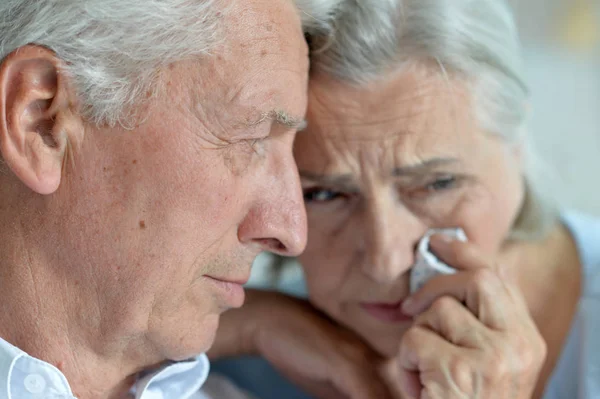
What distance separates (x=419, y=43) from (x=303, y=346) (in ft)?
2.71

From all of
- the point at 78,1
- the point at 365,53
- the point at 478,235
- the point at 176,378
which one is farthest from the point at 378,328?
the point at 78,1

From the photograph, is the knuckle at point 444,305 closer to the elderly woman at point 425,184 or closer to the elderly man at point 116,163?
the elderly woman at point 425,184

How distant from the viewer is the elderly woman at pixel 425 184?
64.2 inches

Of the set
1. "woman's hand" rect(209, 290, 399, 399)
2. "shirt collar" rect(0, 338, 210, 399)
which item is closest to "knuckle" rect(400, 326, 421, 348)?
"woman's hand" rect(209, 290, 399, 399)

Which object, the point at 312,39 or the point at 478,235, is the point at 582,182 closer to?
the point at 478,235

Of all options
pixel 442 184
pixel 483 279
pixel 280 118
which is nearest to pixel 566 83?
pixel 442 184

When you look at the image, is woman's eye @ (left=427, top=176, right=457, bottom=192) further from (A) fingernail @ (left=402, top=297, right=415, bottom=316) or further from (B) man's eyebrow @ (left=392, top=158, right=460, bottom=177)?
(A) fingernail @ (left=402, top=297, right=415, bottom=316)

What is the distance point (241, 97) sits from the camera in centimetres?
132

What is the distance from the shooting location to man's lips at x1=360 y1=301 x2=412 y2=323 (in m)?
1.81

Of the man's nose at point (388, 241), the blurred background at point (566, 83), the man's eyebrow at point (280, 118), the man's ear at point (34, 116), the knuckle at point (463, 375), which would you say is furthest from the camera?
the blurred background at point (566, 83)

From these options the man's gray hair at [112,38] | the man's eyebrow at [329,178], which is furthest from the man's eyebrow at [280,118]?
the man's eyebrow at [329,178]

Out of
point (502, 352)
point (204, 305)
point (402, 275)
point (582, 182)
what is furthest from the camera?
point (582, 182)

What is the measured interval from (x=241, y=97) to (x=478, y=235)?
763 millimetres

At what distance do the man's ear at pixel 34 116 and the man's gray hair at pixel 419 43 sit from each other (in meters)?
0.62
